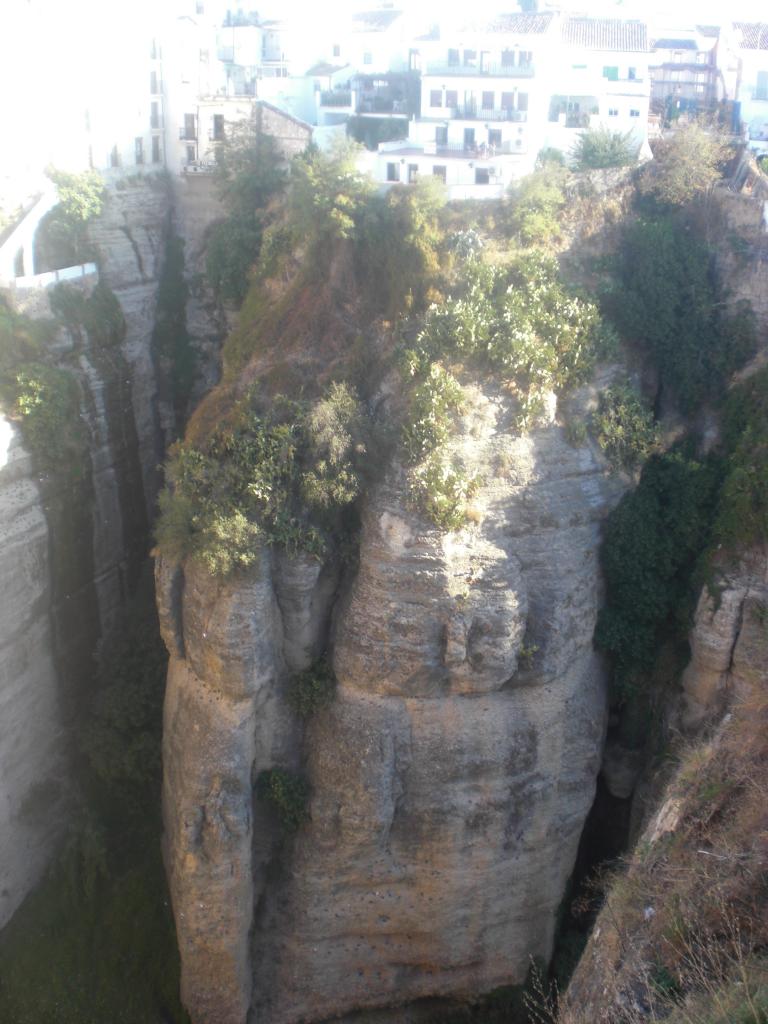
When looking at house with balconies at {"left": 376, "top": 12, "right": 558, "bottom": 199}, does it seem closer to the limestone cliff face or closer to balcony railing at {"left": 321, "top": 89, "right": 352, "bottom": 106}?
balcony railing at {"left": 321, "top": 89, "right": 352, "bottom": 106}

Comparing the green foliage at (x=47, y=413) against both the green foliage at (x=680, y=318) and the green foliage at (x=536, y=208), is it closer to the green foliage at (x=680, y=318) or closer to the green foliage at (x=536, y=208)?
the green foliage at (x=536, y=208)

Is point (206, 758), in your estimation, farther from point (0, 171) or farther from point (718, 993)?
point (0, 171)

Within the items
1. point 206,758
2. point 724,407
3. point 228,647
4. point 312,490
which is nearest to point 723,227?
point 724,407

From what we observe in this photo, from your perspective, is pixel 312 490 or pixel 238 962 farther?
pixel 238 962

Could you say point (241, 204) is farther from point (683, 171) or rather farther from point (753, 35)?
point (753, 35)

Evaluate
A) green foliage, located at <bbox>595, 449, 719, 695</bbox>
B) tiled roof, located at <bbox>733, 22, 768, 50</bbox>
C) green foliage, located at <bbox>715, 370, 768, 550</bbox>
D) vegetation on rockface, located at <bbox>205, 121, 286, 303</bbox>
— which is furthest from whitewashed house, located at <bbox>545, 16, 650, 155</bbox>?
green foliage, located at <bbox>595, 449, 719, 695</bbox>

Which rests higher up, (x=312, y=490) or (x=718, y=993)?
(x=312, y=490)

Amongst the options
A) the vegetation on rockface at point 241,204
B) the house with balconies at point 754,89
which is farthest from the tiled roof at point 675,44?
the vegetation on rockface at point 241,204
